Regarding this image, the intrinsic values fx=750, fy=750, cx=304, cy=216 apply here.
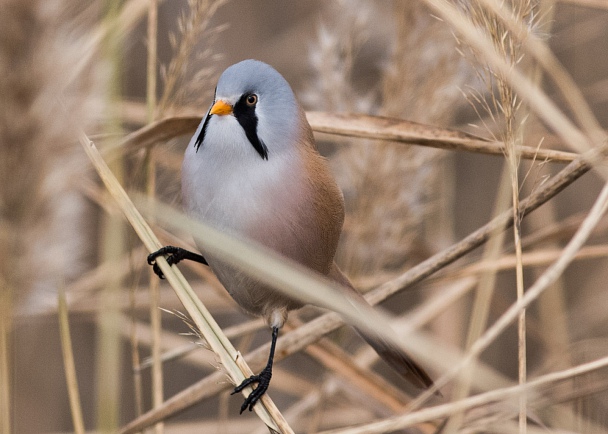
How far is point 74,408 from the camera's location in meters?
1.19

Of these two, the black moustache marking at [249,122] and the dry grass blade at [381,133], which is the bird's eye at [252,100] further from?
the dry grass blade at [381,133]

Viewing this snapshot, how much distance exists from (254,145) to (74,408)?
0.56m

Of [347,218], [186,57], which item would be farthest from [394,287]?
[347,218]

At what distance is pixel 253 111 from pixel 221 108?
0.07 meters

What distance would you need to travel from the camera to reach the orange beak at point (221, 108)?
137cm

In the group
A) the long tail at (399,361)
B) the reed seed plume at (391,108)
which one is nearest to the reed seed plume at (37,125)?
the long tail at (399,361)

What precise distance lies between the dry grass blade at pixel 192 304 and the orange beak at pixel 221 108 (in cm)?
27

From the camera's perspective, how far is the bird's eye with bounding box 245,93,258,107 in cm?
142

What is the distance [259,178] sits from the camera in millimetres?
1390

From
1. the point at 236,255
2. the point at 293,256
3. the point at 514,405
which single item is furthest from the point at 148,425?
the point at 514,405

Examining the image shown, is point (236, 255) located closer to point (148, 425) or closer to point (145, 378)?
point (148, 425)

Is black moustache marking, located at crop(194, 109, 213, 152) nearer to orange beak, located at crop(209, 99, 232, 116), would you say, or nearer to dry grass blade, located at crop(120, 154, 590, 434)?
orange beak, located at crop(209, 99, 232, 116)

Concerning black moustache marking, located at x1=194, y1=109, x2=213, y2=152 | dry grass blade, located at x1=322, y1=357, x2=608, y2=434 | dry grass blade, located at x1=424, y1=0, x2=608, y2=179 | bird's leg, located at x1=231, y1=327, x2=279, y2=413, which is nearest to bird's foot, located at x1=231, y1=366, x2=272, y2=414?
bird's leg, located at x1=231, y1=327, x2=279, y2=413

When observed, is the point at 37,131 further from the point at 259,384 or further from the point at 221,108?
the point at 259,384
